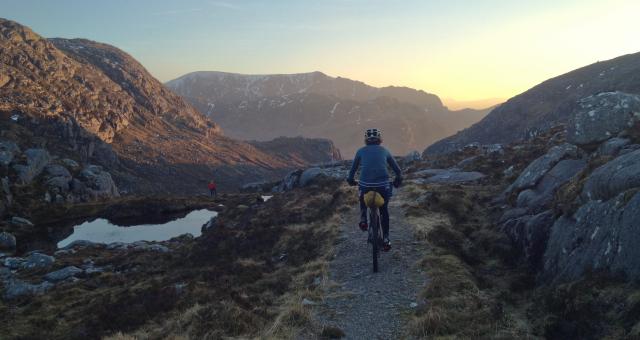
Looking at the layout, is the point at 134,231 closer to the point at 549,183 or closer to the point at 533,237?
the point at 549,183

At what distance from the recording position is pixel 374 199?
1274cm

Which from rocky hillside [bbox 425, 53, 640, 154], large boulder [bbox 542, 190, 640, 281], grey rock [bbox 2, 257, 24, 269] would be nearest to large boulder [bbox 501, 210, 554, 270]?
large boulder [bbox 542, 190, 640, 281]

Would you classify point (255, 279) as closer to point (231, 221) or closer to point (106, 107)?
point (231, 221)

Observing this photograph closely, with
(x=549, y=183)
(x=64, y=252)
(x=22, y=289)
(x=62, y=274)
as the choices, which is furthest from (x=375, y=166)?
(x=64, y=252)

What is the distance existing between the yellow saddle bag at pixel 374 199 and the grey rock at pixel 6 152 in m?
74.8

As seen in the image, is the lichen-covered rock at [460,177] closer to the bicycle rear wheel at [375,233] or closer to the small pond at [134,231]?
the bicycle rear wheel at [375,233]

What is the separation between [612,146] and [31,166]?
78.7 meters

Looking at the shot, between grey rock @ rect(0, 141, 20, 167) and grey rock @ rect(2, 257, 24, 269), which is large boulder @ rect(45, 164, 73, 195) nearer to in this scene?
grey rock @ rect(0, 141, 20, 167)

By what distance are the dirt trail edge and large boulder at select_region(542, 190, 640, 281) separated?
3507mm

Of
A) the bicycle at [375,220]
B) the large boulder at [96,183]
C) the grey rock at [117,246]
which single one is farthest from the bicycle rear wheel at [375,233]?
the large boulder at [96,183]

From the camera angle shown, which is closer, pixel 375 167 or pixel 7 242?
pixel 375 167

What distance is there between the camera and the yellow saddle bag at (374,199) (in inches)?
501

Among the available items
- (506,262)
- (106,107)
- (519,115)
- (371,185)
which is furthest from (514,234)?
(106,107)

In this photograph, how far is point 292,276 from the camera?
14672 millimetres
